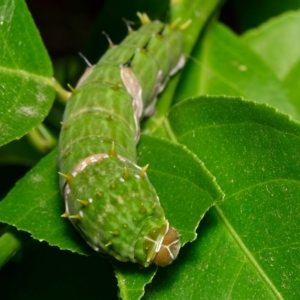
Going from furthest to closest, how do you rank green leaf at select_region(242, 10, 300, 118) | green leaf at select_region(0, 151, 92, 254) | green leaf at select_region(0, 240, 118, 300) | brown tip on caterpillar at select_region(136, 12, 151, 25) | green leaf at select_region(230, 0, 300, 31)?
1. green leaf at select_region(230, 0, 300, 31)
2. green leaf at select_region(242, 10, 300, 118)
3. brown tip on caterpillar at select_region(136, 12, 151, 25)
4. green leaf at select_region(0, 240, 118, 300)
5. green leaf at select_region(0, 151, 92, 254)

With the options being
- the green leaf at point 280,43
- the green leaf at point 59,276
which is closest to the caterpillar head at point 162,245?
the green leaf at point 59,276

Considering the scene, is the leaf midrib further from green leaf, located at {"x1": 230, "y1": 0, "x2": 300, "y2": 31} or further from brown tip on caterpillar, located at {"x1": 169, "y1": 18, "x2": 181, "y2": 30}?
green leaf, located at {"x1": 230, "y1": 0, "x2": 300, "y2": 31}

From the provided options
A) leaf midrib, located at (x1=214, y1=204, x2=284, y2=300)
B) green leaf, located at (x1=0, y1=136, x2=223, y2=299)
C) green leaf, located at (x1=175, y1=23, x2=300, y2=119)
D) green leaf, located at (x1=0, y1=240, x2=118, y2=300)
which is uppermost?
green leaf, located at (x1=0, y1=136, x2=223, y2=299)

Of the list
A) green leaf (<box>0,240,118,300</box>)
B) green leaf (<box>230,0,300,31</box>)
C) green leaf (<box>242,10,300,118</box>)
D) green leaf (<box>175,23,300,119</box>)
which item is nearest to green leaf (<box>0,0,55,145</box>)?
green leaf (<box>0,240,118,300</box>)

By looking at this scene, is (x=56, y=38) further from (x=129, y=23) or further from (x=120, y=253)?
(x=120, y=253)

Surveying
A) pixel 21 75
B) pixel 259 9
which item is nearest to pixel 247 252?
pixel 21 75

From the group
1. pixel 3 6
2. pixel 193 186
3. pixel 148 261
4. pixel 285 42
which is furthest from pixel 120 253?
pixel 285 42

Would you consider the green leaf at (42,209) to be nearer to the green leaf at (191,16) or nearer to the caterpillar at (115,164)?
the caterpillar at (115,164)
